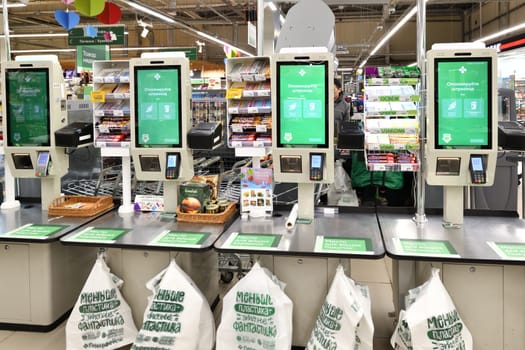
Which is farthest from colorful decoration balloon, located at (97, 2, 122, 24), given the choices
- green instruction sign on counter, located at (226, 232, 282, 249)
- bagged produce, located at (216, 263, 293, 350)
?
bagged produce, located at (216, 263, 293, 350)

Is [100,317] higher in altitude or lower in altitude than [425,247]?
lower

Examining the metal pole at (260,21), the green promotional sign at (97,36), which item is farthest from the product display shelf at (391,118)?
the green promotional sign at (97,36)

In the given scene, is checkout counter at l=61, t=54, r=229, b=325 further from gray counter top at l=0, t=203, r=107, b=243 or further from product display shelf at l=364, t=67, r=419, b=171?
product display shelf at l=364, t=67, r=419, b=171

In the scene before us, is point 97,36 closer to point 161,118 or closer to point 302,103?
point 161,118

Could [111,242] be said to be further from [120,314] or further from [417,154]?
[417,154]

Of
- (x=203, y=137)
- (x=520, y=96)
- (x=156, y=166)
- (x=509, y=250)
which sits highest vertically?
(x=520, y=96)

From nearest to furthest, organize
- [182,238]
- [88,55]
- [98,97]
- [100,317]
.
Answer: [182,238] → [100,317] → [98,97] → [88,55]

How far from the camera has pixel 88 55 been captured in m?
9.40

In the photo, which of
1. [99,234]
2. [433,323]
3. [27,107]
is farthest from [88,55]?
[433,323]

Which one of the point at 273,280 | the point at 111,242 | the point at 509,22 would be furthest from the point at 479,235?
the point at 509,22

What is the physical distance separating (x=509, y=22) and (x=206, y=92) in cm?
1388

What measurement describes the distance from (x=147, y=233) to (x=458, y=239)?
200 centimetres

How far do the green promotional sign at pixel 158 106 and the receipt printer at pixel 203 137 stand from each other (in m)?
0.11

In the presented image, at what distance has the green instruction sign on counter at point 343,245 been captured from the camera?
2813mm
